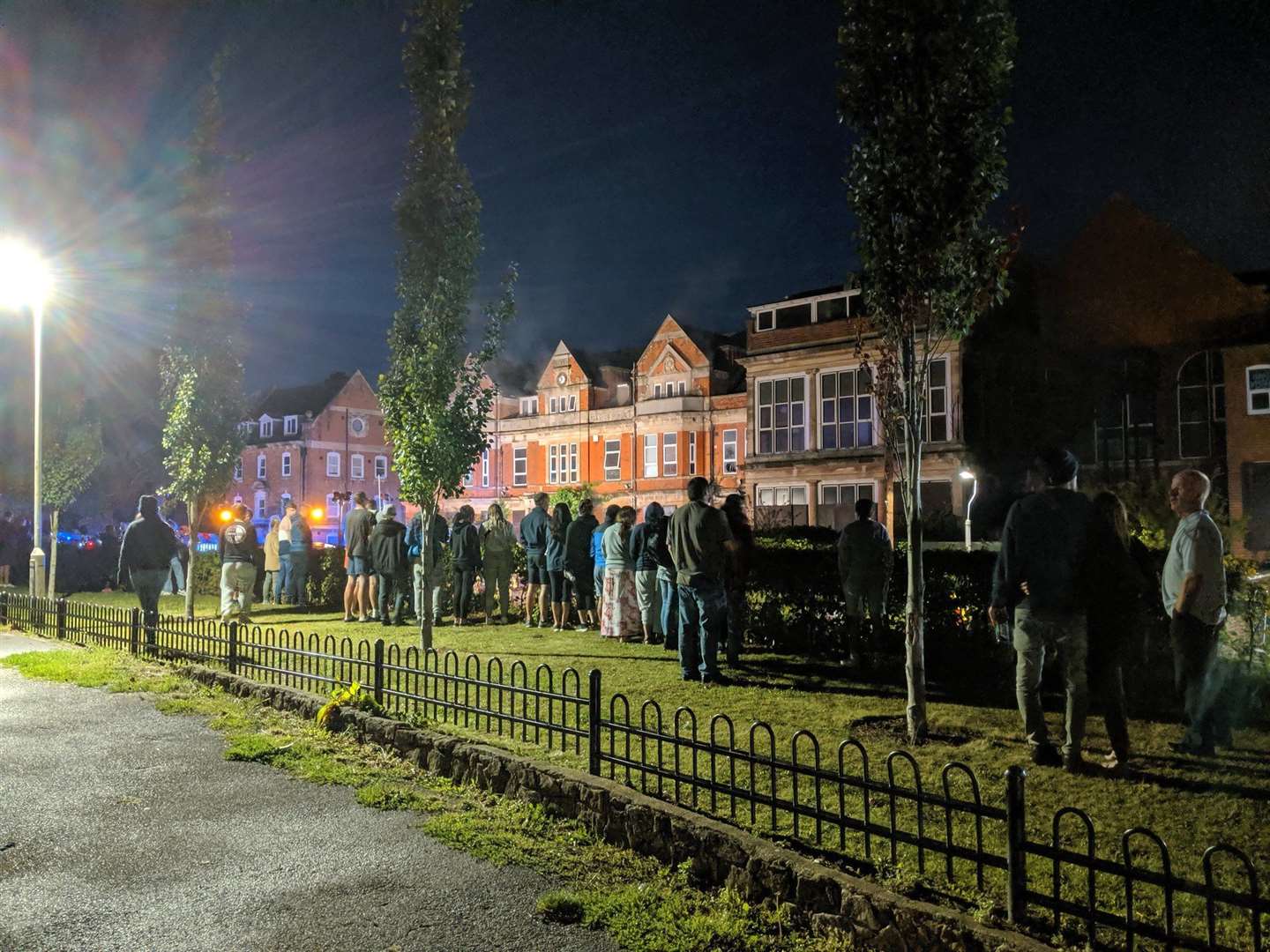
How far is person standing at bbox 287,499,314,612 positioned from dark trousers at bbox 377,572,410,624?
11.7ft

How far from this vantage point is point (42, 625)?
51.1ft

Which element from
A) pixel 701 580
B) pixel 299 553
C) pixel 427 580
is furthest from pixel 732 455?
pixel 701 580

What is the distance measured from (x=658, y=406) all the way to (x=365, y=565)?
3580cm

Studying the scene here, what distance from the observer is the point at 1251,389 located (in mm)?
30500

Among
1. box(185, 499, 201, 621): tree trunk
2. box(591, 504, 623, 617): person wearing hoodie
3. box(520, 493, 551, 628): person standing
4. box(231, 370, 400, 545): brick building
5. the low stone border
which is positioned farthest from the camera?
box(231, 370, 400, 545): brick building

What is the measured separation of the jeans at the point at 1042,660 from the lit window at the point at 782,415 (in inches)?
1289

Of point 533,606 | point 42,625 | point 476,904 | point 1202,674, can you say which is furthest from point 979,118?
point 42,625

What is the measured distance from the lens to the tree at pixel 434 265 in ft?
39.5

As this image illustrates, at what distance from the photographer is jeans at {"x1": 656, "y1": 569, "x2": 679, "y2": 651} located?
11859mm

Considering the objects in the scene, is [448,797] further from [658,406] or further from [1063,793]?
[658,406]

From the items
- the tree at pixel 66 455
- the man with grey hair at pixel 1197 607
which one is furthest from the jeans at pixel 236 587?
the tree at pixel 66 455

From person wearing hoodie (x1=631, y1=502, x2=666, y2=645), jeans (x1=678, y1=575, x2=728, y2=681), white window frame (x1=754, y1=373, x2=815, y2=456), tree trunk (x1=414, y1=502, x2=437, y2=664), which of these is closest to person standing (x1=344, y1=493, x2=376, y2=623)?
tree trunk (x1=414, y1=502, x2=437, y2=664)

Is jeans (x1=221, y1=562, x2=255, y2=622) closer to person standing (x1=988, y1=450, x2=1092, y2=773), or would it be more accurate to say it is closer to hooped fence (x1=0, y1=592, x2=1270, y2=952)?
hooped fence (x1=0, y1=592, x2=1270, y2=952)

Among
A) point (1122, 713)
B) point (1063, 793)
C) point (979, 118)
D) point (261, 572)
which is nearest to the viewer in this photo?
point (1063, 793)
